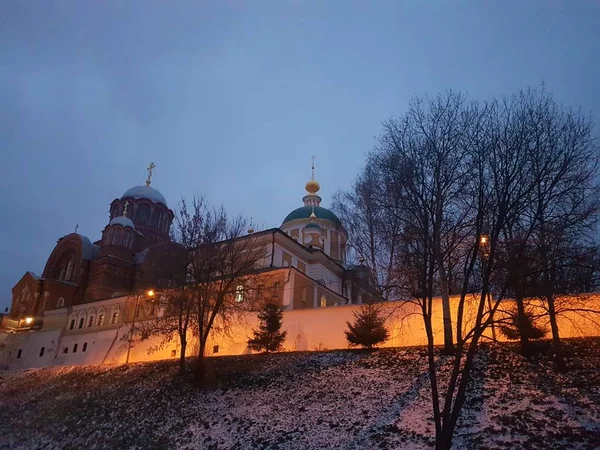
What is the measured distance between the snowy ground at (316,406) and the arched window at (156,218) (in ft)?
98.3

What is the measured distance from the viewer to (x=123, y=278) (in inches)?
1790

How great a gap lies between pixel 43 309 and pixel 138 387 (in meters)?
25.6

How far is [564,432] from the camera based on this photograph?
39.2 feet

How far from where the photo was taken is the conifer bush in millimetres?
21266

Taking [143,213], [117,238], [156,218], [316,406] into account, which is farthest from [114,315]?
[316,406]

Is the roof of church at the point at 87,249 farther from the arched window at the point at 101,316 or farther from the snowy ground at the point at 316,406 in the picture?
the snowy ground at the point at 316,406

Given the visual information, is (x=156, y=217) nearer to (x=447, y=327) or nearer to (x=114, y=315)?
(x=114, y=315)

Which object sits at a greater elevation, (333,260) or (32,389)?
(333,260)

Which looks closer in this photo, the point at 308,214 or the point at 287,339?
the point at 287,339

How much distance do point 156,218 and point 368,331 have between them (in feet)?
125

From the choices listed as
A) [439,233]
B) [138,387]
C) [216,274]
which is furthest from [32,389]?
[439,233]

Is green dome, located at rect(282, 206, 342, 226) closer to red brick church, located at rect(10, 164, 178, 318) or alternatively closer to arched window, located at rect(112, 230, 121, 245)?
red brick church, located at rect(10, 164, 178, 318)

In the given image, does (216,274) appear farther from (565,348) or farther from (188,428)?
(565,348)

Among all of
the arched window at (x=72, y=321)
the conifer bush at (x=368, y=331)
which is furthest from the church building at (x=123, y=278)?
the conifer bush at (x=368, y=331)
